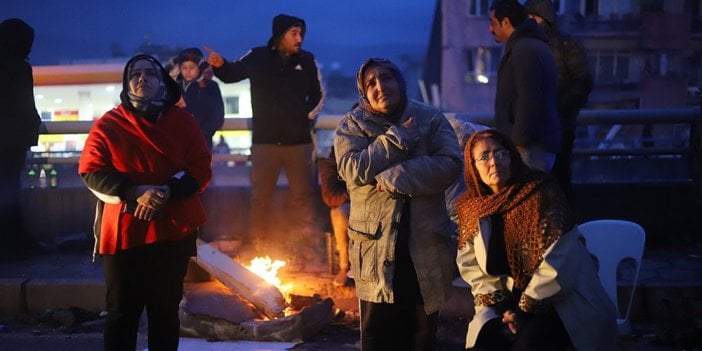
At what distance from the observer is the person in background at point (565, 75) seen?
19.4 ft

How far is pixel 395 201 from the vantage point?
4.01m

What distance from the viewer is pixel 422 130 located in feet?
13.4

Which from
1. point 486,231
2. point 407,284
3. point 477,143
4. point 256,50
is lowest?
point 407,284

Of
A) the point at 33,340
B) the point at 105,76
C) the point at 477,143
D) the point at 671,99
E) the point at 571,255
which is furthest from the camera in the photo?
the point at 671,99

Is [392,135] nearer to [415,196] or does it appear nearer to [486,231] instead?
[415,196]

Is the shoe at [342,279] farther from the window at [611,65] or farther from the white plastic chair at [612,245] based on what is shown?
the window at [611,65]

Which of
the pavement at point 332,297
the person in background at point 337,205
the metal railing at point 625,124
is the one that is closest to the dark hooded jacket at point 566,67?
the metal railing at point 625,124

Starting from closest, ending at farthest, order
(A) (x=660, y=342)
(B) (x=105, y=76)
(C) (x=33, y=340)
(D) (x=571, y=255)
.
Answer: (D) (x=571, y=255)
(A) (x=660, y=342)
(C) (x=33, y=340)
(B) (x=105, y=76)

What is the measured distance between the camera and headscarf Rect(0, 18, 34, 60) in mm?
7035

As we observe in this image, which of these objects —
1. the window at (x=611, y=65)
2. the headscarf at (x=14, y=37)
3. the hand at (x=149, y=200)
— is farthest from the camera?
the window at (x=611, y=65)

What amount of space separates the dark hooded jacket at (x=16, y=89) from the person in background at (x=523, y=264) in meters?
4.96

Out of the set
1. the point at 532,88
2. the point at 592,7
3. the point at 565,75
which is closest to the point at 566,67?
the point at 565,75

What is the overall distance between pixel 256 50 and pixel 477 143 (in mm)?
3512

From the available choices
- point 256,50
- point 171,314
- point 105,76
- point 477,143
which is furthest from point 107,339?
point 105,76
